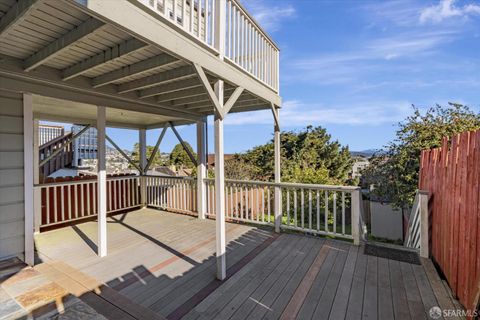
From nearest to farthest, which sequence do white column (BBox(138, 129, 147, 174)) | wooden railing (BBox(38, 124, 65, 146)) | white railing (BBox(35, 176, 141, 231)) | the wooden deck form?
the wooden deck
white railing (BBox(35, 176, 141, 231))
white column (BBox(138, 129, 147, 174))
wooden railing (BBox(38, 124, 65, 146))

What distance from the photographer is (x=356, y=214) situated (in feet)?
12.0

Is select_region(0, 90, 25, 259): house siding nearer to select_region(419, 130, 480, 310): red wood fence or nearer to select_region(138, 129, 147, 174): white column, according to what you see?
select_region(138, 129, 147, 174): white column

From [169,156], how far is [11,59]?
2255cm

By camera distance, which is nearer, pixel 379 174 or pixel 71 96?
pixel 71 96

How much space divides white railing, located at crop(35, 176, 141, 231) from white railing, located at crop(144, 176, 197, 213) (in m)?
0.39

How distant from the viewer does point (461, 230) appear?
2.20 m

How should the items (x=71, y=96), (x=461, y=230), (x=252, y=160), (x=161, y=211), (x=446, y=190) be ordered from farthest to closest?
(x=252, y=160) → (x=161, y=211) → (x=71, y=96) → (x=446, y=190) → (x=461, y=230)

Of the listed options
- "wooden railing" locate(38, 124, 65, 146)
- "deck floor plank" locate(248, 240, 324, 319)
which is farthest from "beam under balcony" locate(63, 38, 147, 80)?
"wooden railing" locate(38, 124, 65, 146)

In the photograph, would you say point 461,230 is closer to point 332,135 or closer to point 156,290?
point 156,290

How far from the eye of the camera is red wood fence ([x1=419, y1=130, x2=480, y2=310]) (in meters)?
1.92

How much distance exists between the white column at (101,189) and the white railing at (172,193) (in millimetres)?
2469

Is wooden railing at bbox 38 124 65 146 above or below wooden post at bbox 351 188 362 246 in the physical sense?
above

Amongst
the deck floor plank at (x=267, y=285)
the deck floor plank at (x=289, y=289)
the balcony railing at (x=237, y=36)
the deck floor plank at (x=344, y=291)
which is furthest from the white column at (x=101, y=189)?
the deck floor plank at (x=344, y=291)

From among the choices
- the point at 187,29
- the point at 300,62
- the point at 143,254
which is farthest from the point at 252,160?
the point at 187,29
